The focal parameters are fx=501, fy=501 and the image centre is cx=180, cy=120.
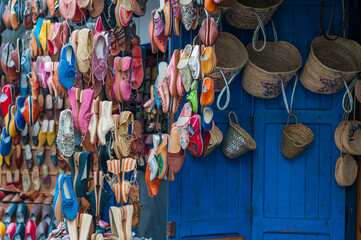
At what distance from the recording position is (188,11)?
3.05m

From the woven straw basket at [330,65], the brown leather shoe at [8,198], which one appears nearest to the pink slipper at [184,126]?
the woven straw basket at [330,65]

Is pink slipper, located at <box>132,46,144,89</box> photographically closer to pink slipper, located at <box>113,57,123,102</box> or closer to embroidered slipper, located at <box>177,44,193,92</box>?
pink slipper, located at <box>113,57,123,102</box>

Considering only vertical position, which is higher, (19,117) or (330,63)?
(330,63)

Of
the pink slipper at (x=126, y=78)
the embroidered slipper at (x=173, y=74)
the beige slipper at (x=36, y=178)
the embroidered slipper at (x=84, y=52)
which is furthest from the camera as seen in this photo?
the beige slipper at (x=36, y=178)

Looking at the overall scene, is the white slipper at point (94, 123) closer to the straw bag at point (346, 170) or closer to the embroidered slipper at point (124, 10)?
the embroidered slipper at point (124, 10)

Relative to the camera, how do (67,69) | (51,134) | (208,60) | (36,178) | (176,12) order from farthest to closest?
1. (36,178)
2. (51,134)
3. (67,69)
4. (176,12)
5. (208,60)

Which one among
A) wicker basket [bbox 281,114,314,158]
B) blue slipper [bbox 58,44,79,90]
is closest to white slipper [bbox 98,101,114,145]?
blue slipper [bbox 58,44,79,90]

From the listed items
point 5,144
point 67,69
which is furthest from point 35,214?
point 67,69

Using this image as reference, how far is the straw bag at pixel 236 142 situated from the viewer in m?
3.56

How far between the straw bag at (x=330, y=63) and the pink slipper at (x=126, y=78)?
1263 millimetres

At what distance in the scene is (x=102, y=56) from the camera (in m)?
3.38

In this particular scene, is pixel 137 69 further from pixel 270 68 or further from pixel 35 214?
pixel 35 214

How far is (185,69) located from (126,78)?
2.00 feet

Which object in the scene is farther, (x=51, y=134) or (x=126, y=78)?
(x=51, y=134)
